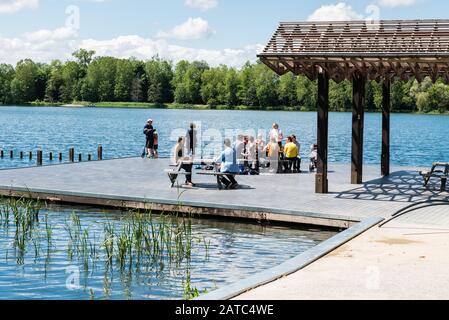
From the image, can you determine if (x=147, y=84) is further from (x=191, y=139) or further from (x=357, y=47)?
(x=357, y=47)

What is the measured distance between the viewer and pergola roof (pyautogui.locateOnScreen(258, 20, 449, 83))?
17.9 metres

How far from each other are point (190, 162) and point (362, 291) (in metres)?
11.9

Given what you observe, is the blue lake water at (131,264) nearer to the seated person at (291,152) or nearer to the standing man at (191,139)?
the seated person at (291,152)

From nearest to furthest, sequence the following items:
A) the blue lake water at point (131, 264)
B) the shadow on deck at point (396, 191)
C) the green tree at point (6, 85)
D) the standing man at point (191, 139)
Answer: the blue lake water at point (131, 264) → the shadow on deck at point (396, 191) → the standing man at point (191, 139) → the green tree at point (6, 85)

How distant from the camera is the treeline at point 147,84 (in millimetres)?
153250

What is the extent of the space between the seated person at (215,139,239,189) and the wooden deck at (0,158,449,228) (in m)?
0.36

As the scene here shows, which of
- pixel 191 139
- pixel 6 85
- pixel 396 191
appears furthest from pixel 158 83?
pixel 396 191

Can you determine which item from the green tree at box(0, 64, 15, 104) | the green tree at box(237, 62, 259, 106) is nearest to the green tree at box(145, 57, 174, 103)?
the green tree at box(237, 62, 259, 106)

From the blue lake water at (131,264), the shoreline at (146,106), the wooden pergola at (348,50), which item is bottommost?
the blue lake water at (131,264)

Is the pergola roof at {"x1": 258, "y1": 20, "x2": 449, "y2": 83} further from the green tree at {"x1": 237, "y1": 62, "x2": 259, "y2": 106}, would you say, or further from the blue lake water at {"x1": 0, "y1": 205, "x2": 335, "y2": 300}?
the green tree at {"x1": 237, "y1": 62, "x2": 259, "y2": 106}

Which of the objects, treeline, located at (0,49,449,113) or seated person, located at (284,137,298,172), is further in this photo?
treeline, located at (0,49,449,113)

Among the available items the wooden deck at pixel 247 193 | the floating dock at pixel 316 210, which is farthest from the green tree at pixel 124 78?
the wooden deck at pixel 247 193
